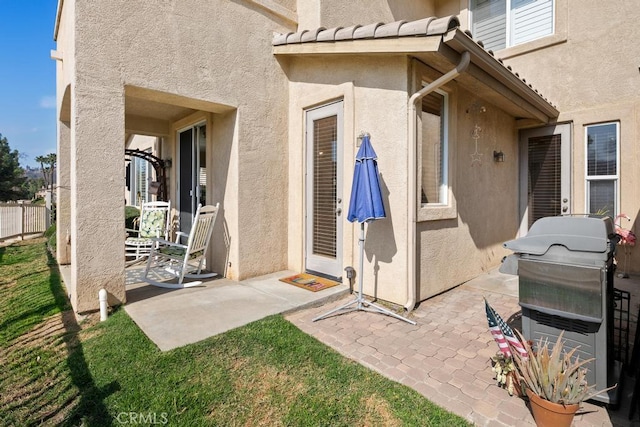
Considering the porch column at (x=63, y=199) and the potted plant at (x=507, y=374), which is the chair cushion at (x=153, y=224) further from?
the potted plant at (x=507, y=374)

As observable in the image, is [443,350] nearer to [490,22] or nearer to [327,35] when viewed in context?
[327,35]

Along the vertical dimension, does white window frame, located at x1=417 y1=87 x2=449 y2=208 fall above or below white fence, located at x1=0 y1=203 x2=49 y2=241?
above

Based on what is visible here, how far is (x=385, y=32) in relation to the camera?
5.11 m

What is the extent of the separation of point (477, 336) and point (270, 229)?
4.41 m

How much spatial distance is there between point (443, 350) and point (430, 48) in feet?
13.7

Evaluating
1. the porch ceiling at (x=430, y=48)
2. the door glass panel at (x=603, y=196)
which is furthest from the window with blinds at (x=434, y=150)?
the door glass panel at (x=603, y=196)

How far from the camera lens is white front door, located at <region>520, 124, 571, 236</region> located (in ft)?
28.4

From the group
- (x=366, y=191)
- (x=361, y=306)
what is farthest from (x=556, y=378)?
(x=366, y=191)

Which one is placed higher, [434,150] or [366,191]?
[434,150]

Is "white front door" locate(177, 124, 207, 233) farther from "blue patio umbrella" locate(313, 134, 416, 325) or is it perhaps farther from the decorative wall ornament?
the decorative wall ornament

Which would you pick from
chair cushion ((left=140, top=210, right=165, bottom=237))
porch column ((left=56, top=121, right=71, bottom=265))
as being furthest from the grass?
porch column ((left=56, top=121, right=71, bottom=265))

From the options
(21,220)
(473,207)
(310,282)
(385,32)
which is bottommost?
(310,282)

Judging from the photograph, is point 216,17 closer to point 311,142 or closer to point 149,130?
point 311,142

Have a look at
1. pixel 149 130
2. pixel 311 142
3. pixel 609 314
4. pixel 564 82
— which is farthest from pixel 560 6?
pixel 149 130
